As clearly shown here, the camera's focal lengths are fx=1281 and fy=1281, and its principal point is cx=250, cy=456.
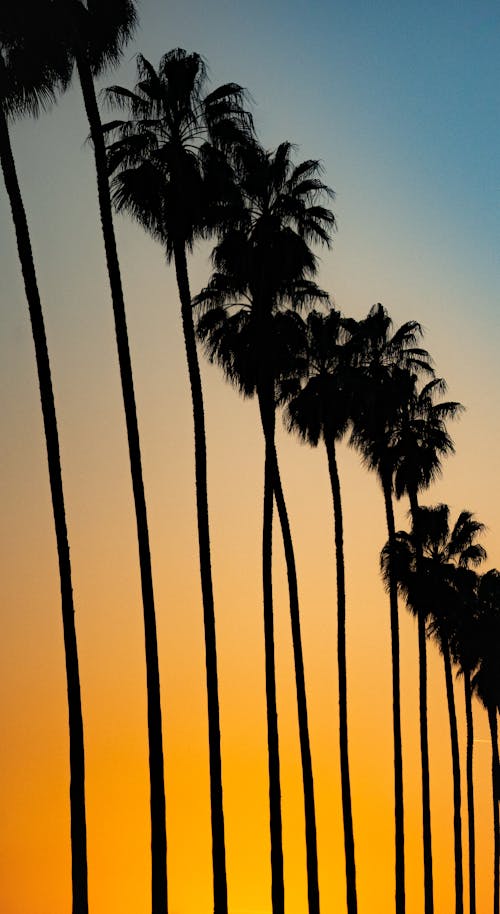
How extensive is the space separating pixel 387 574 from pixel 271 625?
1980cm

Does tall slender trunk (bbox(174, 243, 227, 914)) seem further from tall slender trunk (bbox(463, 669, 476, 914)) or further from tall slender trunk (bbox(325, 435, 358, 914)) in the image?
tall slender trunk (bbox(463, 669, 476, 914))

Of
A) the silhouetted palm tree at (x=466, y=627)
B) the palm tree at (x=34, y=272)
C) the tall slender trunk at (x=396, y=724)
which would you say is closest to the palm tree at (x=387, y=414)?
the tall slender trunk at (x=396, y=724)

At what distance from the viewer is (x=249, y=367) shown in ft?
132

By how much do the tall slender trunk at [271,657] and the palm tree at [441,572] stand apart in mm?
15826

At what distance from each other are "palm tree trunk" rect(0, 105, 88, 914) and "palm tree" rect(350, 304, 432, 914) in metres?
20.9

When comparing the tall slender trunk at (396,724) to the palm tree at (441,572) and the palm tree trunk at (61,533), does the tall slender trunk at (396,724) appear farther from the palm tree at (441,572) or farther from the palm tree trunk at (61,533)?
the palm tree trunk at (61,533)

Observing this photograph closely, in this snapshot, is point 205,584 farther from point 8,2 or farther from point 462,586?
point 462,586

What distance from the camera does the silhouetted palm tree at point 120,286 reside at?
27516 millimetres

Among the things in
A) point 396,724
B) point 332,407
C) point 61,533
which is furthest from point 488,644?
point 61,533

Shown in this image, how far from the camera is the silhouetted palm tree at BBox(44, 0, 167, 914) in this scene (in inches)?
1083

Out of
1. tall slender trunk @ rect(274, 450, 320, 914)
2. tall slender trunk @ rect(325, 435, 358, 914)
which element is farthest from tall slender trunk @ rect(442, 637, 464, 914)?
tall slender trunk @ rect(274, 450, 320, 914)

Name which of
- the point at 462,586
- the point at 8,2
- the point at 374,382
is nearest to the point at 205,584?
the point at 8,2

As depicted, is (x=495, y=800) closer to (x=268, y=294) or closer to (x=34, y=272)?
(x=268, y=294)

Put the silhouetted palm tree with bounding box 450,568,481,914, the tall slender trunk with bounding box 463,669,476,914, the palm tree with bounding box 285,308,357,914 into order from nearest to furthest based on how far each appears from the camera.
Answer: the palm tree with bounding box 285,308,357,914
the silhouetted palm tree with bounding box 450,568,481,914
the tall slender trunk with bounding box 463,669,476,914
